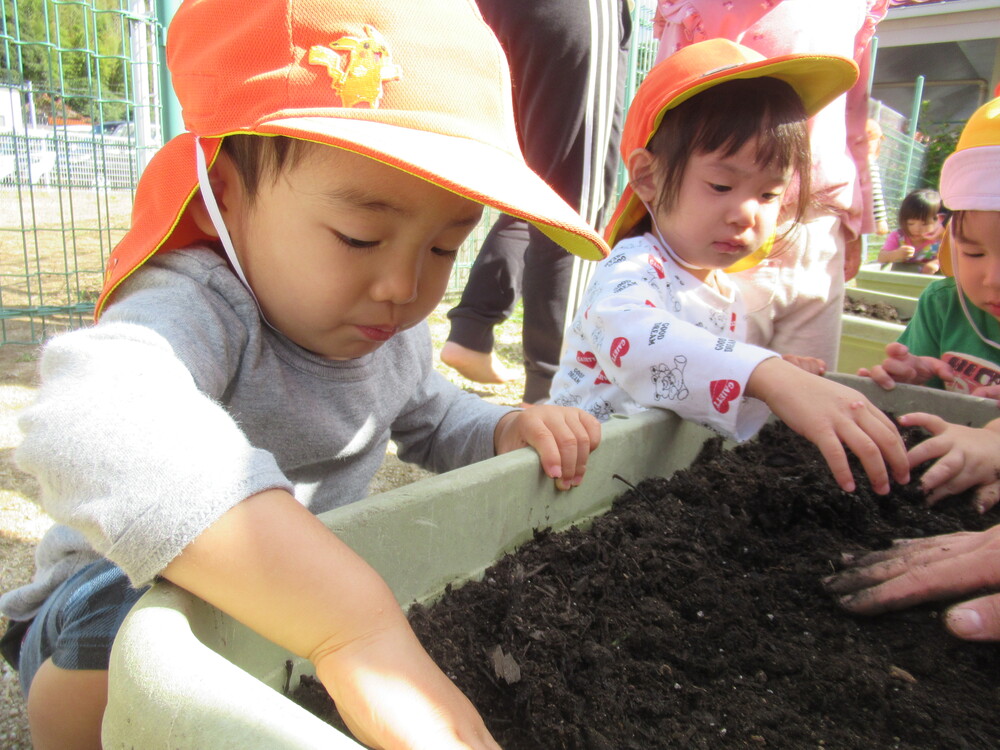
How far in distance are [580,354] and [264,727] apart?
1345 millimetres

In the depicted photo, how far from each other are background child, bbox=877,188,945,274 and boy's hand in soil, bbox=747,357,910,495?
496 cm

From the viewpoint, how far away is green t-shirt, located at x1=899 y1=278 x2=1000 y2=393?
1.81 meters

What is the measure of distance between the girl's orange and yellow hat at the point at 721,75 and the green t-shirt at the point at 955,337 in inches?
24.7

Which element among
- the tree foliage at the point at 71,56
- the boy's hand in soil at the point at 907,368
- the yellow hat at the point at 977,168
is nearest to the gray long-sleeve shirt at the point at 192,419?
the boy's hand in soil at the point at 907,368

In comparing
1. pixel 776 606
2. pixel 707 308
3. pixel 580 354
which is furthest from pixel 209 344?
pixel 707 308

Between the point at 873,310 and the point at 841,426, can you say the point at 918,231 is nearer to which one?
the point at 873,310

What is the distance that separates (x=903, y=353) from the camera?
1756 millimetres

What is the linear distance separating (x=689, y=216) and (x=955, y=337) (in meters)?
0.84

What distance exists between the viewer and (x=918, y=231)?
5.58 m

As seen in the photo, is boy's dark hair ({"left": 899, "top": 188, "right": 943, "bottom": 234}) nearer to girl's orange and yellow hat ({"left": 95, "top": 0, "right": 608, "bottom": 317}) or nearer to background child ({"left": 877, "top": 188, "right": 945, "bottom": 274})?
background child ({"left": 877, "top": 188, "right": 945, "bottom": 274})

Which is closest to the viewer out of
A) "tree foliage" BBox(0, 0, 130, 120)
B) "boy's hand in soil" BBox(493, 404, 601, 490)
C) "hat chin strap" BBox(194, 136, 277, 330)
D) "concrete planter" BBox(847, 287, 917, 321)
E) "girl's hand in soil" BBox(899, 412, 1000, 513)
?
"hat chin strap" BBox(194, 136, 277, 330)

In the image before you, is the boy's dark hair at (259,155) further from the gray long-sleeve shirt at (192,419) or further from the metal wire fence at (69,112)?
the metal wire fence at (69,112)

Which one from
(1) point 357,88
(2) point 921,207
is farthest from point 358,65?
(2) point 921,207

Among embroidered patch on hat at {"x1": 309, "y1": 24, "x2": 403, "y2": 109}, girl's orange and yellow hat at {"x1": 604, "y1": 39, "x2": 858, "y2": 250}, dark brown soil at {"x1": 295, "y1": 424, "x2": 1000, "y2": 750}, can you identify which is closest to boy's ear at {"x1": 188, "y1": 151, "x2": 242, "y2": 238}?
embroidered patch on hat at {"x1": 309, "y1": 24, "x2": 403, "y2": 109}
